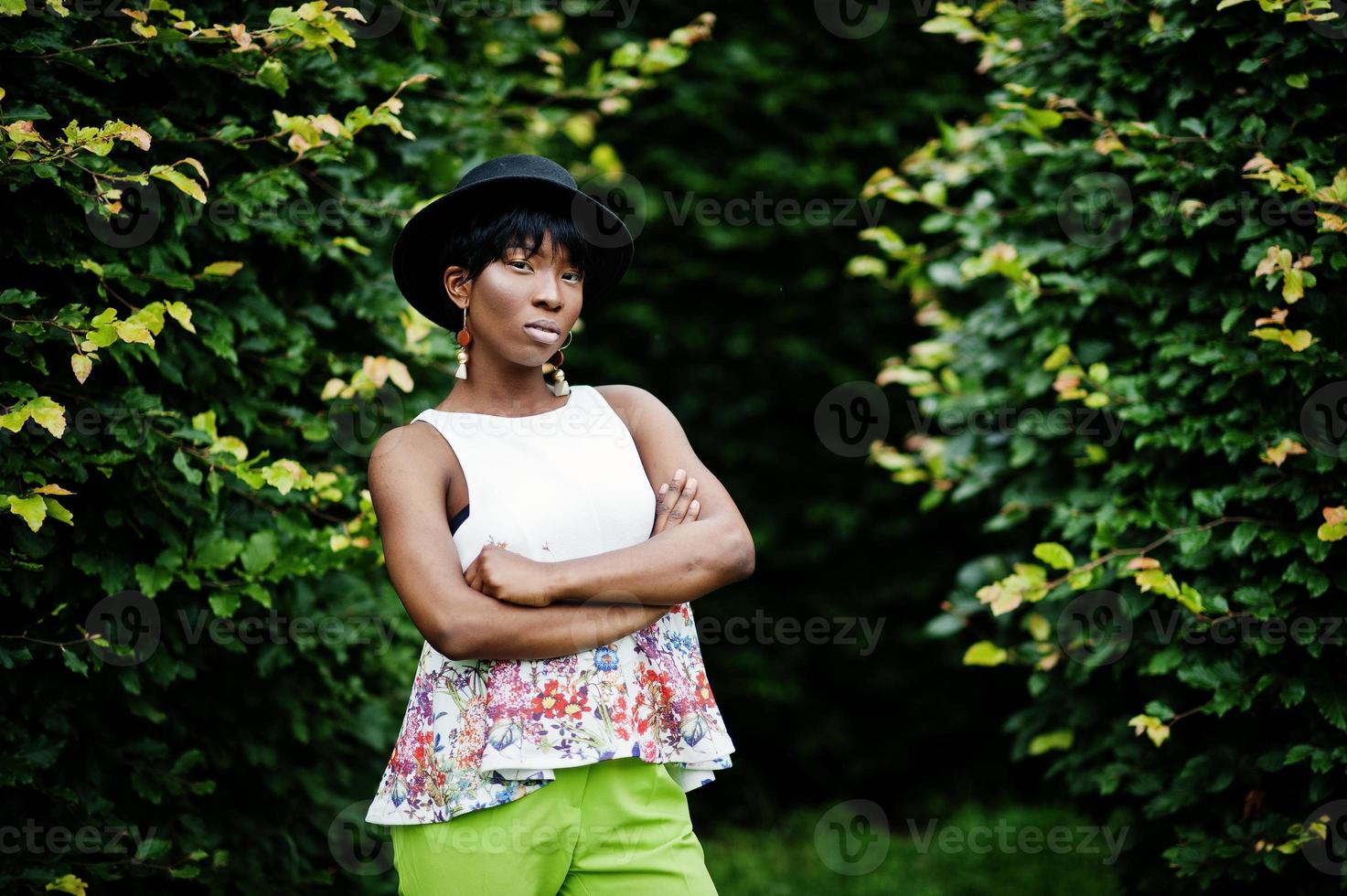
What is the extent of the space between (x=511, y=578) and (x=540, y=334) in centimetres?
49

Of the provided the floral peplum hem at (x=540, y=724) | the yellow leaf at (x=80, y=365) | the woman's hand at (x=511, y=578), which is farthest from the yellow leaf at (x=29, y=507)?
the woman's hand at (x=511, y=578)

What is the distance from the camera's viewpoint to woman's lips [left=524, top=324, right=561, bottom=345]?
7.67 feet

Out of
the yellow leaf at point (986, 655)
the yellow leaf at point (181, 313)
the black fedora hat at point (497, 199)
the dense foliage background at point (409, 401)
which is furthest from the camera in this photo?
the yellow leaf at point (986, 655)

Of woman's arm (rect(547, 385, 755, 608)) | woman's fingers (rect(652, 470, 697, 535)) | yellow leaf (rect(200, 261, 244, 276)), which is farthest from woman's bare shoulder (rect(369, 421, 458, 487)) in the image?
yellow leaf (rect(200, 261, 244, 276))

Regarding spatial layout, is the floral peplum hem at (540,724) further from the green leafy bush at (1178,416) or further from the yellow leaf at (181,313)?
the green leafy bush at (1178,416)

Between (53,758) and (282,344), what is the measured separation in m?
1.15

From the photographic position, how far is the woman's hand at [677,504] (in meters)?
2.38

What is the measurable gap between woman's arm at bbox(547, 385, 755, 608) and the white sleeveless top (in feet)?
0.26

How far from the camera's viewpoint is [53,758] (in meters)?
2.76

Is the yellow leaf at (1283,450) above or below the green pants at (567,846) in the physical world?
above

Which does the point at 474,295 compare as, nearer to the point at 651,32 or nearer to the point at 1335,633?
the point at 1335,633

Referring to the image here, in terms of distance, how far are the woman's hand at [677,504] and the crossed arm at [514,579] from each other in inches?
2.1

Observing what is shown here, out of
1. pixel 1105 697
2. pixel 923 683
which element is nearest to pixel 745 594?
pixel 923 683

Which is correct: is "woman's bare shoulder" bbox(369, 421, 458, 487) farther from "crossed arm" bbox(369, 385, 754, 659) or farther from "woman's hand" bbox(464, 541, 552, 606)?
"woman's hand" bbox(464, 541, 552, 606)
